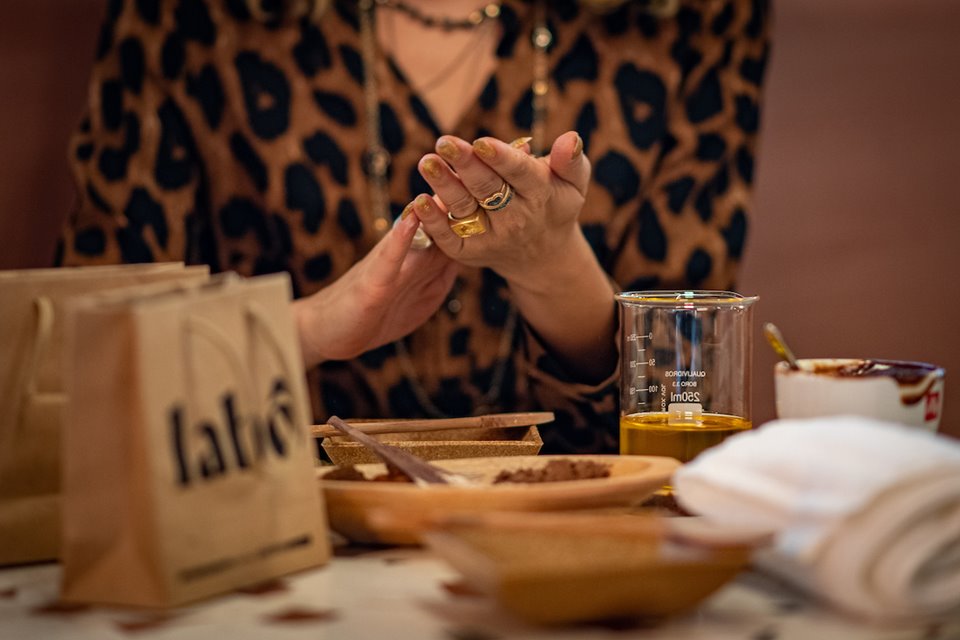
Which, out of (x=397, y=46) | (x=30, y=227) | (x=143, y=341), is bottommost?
(x=143, y=341)

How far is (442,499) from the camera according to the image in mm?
715

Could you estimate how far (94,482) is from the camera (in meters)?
0.63

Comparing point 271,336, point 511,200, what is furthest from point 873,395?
point 511,200

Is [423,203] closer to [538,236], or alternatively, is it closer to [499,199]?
[499,199]

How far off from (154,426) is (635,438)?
45 centimetres

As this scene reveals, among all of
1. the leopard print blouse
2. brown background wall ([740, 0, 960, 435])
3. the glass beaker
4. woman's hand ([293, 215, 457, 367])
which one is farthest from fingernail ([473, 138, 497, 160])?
brown background wall ([740, 0, 960, 435])

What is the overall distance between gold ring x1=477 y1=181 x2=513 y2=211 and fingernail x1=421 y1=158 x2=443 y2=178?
0.08 m

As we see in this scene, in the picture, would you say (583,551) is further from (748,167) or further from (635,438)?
(748,167)

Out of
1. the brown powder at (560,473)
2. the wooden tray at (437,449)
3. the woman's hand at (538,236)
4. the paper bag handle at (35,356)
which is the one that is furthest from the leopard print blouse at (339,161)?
the paper bag handle at (35,356)

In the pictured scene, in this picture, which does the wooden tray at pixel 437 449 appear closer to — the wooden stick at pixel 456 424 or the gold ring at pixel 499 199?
the wooden stick at pixel 456 424

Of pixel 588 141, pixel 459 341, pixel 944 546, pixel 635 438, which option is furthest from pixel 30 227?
pixel 944 546

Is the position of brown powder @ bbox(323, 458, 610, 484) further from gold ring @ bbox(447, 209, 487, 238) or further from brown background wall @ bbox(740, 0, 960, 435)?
brown background wall @ bbox(740, 0, 960, 435)

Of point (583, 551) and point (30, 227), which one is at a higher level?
point (30, 227)

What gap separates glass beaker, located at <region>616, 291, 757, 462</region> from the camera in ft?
3.05
